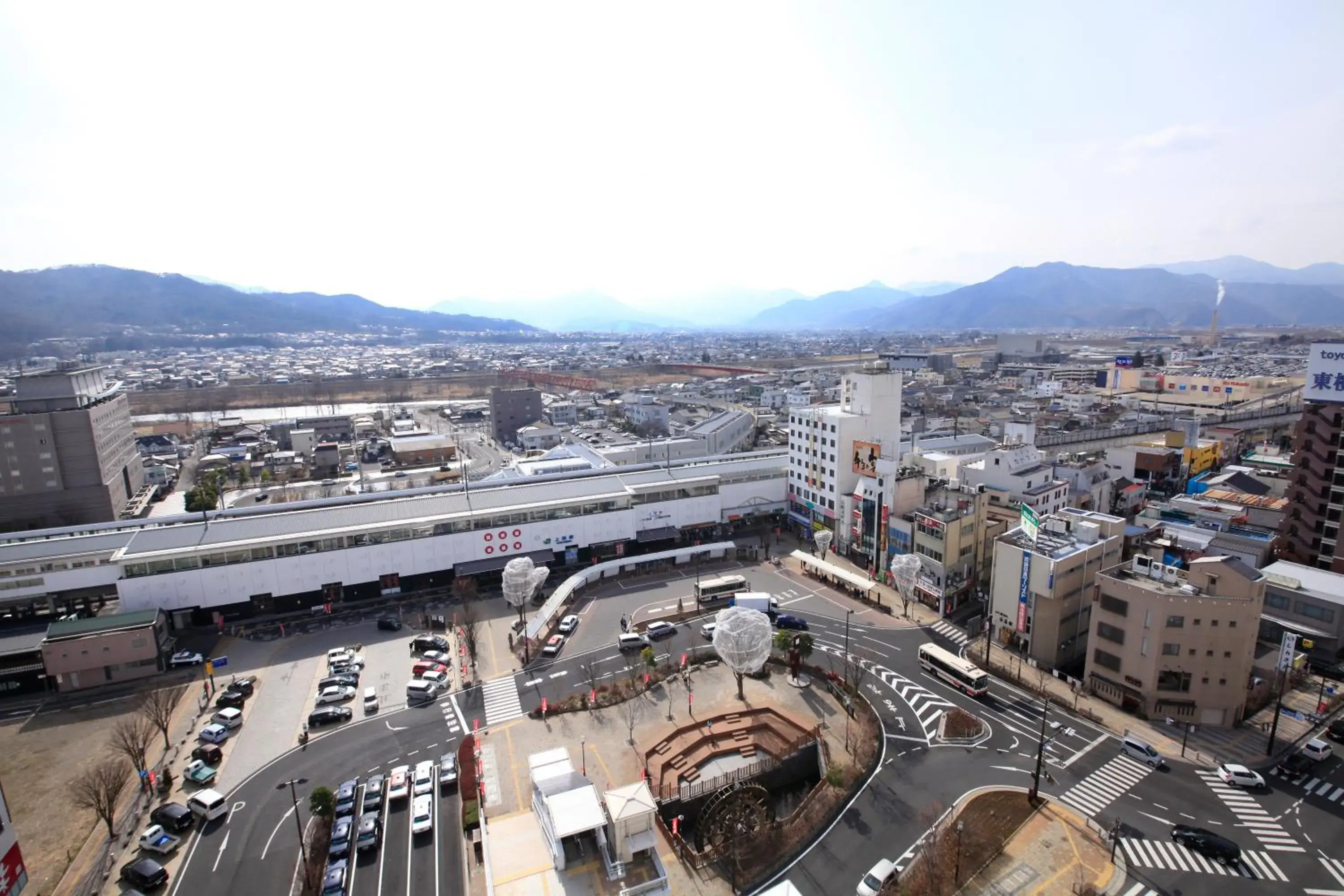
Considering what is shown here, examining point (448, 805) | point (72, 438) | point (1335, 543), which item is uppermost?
point (72, 438)

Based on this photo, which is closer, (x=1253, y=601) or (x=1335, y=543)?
(x=1253, y=601)

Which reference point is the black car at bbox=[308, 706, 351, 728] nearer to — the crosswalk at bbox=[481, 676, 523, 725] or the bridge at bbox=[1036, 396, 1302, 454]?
the crosswalk at bbox=[481, 676, 523, 725]

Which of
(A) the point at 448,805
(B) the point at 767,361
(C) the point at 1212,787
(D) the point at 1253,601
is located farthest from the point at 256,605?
(B) the point at 767,361

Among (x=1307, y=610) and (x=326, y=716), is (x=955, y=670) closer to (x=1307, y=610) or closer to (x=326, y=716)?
(x=1307, y=610)

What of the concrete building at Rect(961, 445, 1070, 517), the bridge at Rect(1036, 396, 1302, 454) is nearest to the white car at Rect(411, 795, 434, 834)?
the concrete building at Rect(961, 445, 1070, 517)

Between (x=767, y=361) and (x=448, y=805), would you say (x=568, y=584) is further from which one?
(x=767, y=361)

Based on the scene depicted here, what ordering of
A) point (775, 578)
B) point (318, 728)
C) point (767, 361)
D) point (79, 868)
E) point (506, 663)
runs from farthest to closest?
point (767, 361), point (775, 578), point (506, 663), point (318, 728), point (79, 868)

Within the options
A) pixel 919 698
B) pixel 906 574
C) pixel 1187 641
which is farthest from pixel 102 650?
pixel 1187 641

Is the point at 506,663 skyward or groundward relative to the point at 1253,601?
groundward
